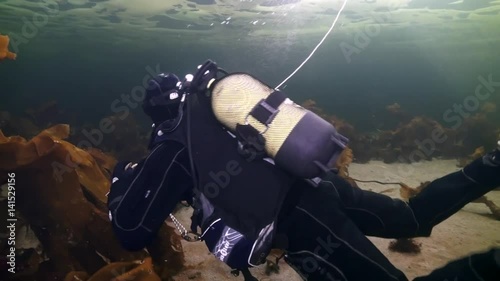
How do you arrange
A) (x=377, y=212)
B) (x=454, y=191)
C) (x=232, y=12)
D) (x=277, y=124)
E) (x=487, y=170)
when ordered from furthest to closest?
(x=232, y=12)
(x=377, y=212)
(x=454, y=191)
(x=487, y=170)
(x=277, y=124)

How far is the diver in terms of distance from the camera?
2.58 m

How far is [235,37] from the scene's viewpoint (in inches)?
940

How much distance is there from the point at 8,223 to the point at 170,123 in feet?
13.2

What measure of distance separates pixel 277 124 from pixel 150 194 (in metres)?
1.19

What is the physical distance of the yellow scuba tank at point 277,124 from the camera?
2451mm

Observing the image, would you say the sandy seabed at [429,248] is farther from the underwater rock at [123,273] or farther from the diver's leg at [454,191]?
the underwater rock at [123,273]

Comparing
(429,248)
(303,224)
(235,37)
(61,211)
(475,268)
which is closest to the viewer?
(475,268)

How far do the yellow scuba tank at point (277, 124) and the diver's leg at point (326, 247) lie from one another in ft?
1.47

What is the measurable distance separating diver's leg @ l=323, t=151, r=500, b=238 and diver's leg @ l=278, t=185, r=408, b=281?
577 mm

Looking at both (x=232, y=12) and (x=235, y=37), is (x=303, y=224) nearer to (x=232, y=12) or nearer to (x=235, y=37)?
(x=232, y=12)

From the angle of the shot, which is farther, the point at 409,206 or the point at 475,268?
the point at 409,206

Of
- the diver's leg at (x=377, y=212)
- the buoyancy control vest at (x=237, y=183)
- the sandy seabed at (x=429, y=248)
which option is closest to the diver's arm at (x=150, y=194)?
the buoyancy control vest at (x=237, y=183)

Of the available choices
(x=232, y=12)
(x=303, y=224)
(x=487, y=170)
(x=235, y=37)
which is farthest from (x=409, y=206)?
(x=235, y=37)

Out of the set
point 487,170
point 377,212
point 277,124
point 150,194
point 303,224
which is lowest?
point 377,212
